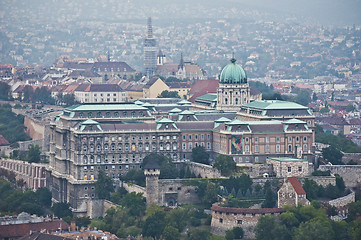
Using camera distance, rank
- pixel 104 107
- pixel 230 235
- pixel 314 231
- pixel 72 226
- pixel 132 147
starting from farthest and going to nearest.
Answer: pixel 104 107 → pixel 132 147 → pixel 72 226 → pixel 230 235 → pixel 314 231

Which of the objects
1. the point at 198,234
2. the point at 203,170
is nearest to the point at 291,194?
the point at 198,234

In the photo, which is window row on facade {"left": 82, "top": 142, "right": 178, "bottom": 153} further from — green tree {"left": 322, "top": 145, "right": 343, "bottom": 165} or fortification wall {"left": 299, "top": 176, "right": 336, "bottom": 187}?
fortification wall {"left": 299, "top": 176, "right": 336, "bottom": 187}

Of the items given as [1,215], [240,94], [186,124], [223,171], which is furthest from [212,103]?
[1,215]

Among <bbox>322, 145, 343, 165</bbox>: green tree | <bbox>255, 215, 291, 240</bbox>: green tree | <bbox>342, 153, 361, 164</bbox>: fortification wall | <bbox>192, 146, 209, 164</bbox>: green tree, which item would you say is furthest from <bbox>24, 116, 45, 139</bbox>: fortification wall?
<bbox>255, 215, 291, 240</bbox>: green tree

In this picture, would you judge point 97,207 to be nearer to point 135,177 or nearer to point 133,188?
point 133,188

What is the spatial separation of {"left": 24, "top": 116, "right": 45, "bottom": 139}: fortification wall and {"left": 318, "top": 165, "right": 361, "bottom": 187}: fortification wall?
48.1m

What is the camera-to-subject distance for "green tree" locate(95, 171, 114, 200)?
13512 cm

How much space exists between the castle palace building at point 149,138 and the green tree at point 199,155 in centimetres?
117

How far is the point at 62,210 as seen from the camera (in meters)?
136

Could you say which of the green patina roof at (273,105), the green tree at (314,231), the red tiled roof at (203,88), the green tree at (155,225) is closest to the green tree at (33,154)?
the red tiled roof at (203,88)

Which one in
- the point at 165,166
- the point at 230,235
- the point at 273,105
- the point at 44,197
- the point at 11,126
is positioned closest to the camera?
the point at 230,235

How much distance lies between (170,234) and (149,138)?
77.2 feet

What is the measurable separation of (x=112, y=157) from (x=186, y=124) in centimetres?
1007

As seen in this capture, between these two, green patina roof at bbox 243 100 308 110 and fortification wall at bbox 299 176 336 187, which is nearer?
fortification wall at bbox 299 176 336 187
